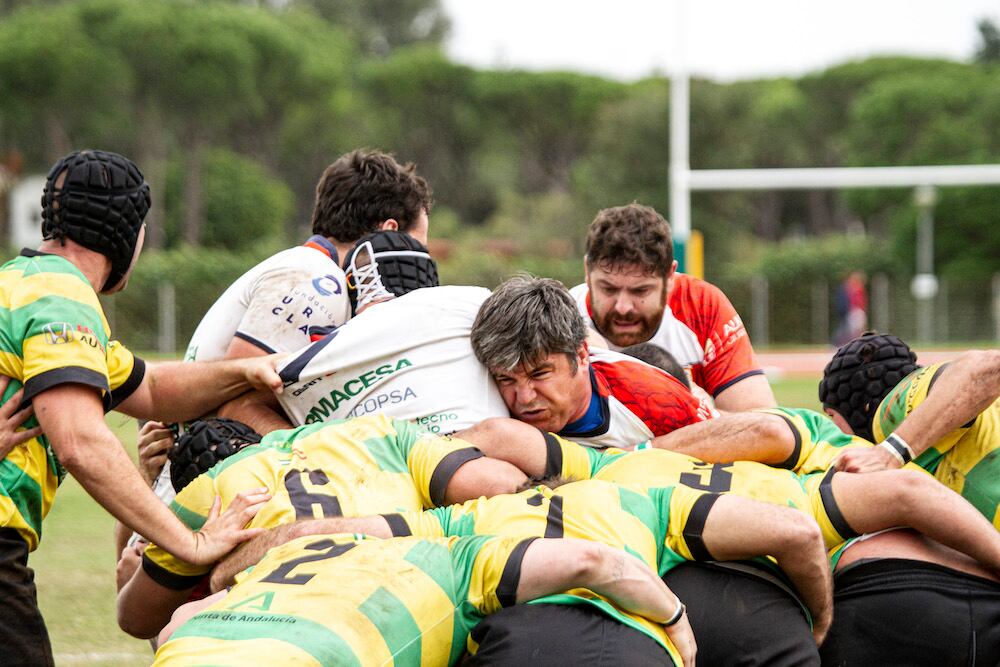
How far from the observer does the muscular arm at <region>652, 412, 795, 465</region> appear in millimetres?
4094

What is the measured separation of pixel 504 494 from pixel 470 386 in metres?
0.63

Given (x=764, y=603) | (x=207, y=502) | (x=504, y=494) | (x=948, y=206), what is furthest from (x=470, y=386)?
(x=948, y=206)

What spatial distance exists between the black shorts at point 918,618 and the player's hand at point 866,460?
34 cm

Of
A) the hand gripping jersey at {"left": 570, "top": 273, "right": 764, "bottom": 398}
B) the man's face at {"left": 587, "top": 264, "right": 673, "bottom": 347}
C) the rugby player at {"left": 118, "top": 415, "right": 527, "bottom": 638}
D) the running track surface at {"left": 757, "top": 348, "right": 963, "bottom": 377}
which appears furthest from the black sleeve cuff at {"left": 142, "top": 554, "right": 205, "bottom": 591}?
the running track surface at {"left": 757, "top": 348, "right": 963, "bottom": 377}

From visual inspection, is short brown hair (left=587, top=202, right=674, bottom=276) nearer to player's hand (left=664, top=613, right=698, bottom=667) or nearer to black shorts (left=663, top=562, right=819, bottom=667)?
black shorts (left=663, top=562, right=819, bottom=667)

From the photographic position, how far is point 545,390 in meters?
4.18

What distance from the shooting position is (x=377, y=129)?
215 feet

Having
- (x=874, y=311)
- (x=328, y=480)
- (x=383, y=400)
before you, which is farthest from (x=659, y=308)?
(x=874, y=311)

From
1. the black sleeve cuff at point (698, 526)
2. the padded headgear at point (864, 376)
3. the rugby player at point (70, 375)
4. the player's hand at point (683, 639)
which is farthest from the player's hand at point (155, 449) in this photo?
the padded headgear at point (864, 376)

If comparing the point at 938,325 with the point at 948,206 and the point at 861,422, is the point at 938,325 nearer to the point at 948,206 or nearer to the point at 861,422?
the point at 948,206

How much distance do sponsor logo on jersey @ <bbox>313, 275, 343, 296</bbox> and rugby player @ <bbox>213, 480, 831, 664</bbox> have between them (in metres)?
1.33

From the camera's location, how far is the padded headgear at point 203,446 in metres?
3.98

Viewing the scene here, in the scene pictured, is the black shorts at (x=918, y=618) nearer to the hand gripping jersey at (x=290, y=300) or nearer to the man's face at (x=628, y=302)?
the hand gripping jersey at (x=290, y=300)

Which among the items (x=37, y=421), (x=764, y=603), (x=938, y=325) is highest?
(x=37, y=421)
